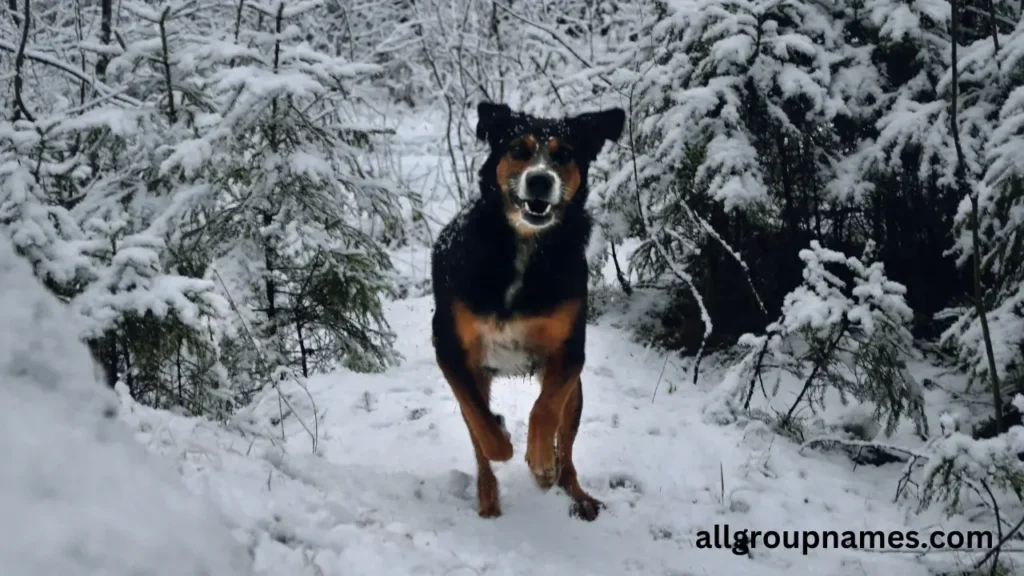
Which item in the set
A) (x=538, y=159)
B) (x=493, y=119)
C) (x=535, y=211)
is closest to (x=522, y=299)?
(x=535, y=211)

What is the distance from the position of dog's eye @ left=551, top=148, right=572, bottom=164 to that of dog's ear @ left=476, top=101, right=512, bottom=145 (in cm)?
41

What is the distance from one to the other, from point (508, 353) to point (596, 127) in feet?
5.14

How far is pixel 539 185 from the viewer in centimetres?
393

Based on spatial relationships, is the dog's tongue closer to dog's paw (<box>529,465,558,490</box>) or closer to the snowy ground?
dog's paw (<box>529,465,558,490</box>)

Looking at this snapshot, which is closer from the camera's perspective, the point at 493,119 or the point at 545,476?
the point at 545,476

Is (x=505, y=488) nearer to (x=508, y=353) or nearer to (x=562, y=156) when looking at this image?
(x=508, y=353)

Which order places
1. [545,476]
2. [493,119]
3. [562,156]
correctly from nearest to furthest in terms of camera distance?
[545,476], [562,156], [493,119]

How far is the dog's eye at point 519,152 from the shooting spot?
4.11m

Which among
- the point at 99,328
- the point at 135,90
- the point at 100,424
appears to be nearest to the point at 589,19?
the point at 135,90

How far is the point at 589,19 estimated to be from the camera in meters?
10.9

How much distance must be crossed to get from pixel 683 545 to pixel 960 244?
3322 mm

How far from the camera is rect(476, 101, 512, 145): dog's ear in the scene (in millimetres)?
4395

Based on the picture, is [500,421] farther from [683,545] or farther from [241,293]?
[241,293]

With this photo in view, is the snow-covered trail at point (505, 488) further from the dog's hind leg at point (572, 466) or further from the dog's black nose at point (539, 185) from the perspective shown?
the dog's black nose at point (539, 185)
